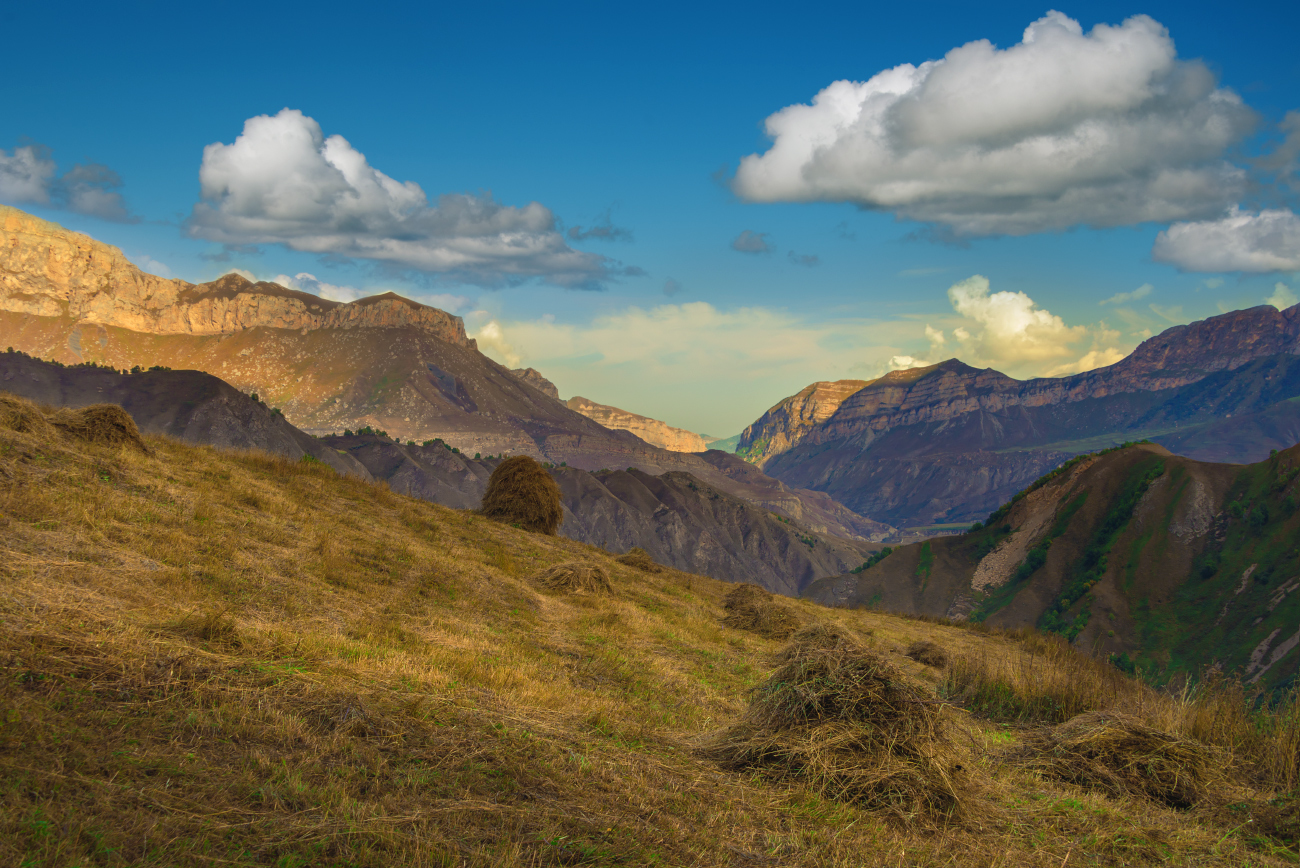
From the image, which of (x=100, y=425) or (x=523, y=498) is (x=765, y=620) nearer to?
(x=523, y=498)

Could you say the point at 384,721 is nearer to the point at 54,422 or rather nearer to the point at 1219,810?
the point at 1219,810

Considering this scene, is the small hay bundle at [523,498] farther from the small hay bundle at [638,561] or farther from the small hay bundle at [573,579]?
the small hay bundle at [573,579]

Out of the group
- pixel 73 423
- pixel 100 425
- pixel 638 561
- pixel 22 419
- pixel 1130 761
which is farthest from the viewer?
pixel 638 561

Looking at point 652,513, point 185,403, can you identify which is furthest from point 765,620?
point 652,513

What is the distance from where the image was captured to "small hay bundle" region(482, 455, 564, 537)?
25.6 m

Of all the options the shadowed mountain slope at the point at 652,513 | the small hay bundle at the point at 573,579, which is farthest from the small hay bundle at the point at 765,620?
the shadowed mountain slope at the point at 652,513

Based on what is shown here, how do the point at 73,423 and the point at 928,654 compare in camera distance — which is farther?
the point at 928,654

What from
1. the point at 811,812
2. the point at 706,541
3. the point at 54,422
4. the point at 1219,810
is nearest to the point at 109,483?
the point at 54,422

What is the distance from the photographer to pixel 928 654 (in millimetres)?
18453

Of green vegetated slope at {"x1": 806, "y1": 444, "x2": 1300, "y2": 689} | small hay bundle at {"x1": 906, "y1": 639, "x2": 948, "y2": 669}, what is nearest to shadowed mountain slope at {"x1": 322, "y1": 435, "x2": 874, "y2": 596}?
green vegetated slope at {"x1": 806, "y1": 444, "x2": 1300, "y2": 689}

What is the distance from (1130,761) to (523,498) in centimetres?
2089

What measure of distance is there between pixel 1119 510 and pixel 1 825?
101921mm

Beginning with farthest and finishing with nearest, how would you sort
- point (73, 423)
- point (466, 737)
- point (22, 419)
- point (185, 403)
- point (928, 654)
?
point (185, 403), point (928, 654), point (73, 423), point (22, 419), point (466, 737)

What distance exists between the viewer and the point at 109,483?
11.6 metres
